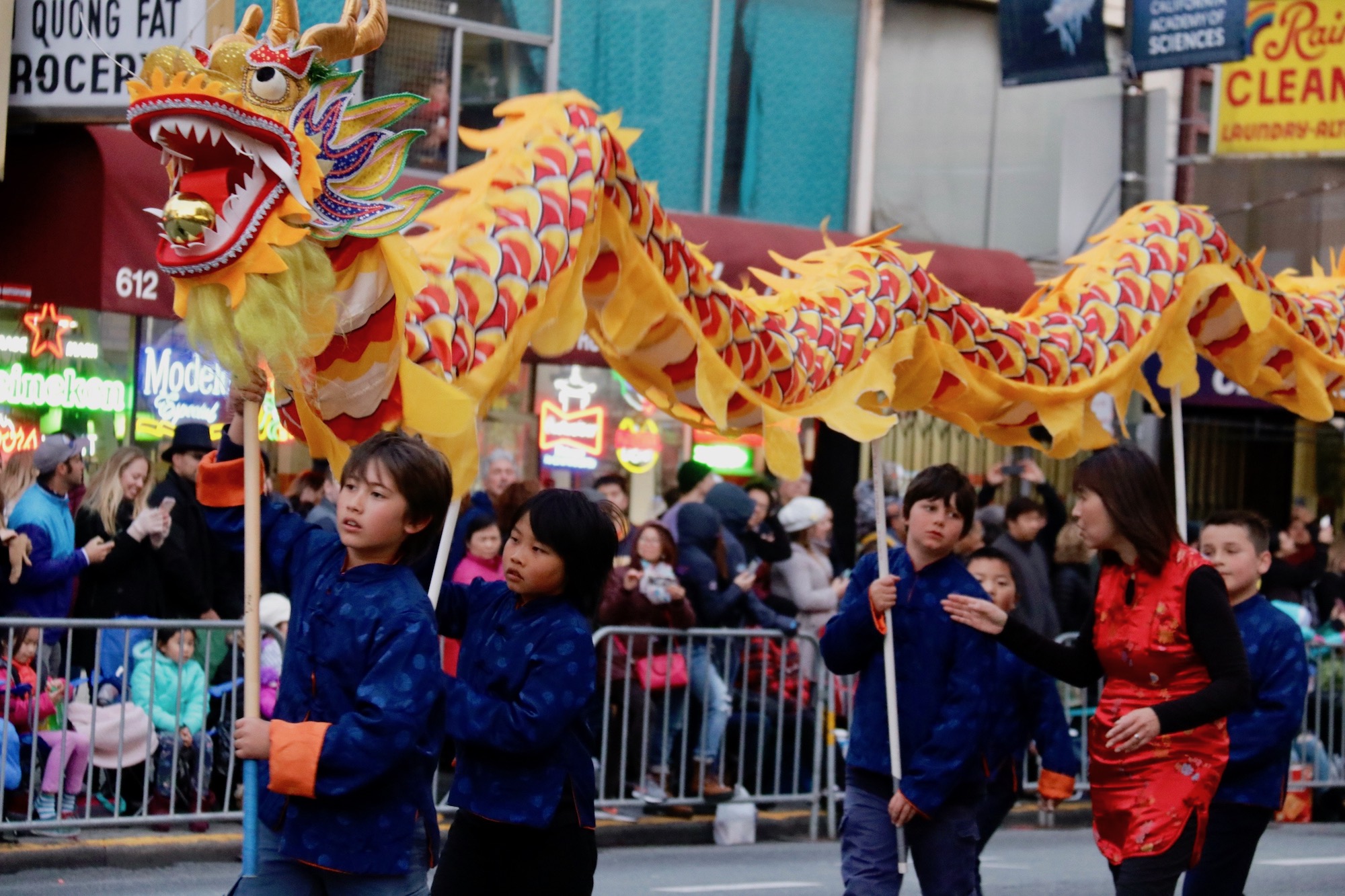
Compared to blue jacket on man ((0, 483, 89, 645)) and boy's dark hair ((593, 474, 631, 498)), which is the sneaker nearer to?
boy's dark hair ((593, 474, 631, 498))

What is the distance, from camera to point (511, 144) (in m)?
6.20

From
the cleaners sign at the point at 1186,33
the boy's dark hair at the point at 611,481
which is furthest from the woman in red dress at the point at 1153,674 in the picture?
the cleaners sign at the point at 1186,33

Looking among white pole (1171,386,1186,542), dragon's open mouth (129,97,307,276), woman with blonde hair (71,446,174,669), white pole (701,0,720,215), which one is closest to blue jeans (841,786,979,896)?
white pole (1171,386,1186,542)

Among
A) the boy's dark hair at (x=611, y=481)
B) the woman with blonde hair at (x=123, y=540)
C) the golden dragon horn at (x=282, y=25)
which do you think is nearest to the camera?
the golden dragon horn at (x=282, y=25)

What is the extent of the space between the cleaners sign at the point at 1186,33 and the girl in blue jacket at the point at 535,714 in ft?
35.6

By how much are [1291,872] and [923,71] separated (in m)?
8.04

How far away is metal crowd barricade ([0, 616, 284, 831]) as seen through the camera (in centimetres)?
801

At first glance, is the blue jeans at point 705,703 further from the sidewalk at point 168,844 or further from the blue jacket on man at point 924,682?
the blue jacket on man at point 924,682

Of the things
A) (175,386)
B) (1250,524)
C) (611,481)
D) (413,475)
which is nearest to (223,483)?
(413,475)

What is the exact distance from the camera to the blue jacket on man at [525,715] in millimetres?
4539

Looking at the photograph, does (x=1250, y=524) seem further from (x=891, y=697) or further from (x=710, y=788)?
(x=710, y=788)

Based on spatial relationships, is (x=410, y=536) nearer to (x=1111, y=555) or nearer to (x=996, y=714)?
(x=1111, y=555)

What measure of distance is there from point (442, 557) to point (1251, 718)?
98.5 inches

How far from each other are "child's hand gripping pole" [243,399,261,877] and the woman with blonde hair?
15.2 ft
